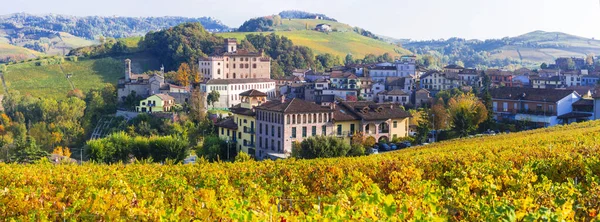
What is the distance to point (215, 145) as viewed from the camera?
50.9 metres

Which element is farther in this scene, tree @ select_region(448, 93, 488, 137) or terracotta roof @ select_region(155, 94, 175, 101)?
terracotta roof @ select_region(155, 94, 175, 101)

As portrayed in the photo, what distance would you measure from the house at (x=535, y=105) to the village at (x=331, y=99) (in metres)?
0.09

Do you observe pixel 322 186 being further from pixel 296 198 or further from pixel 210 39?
pixel 210 39

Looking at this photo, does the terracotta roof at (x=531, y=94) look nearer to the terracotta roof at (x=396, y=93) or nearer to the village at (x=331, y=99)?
the village at (x=331, y=99)

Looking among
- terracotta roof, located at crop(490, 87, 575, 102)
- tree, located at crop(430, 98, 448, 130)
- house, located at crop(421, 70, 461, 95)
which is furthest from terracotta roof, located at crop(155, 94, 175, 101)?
house, located at crop(421, 70, 461, 95)

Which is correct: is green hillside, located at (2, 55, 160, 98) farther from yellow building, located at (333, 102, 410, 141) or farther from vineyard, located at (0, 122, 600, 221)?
vineyard, located at (0, 122, 600, 221)

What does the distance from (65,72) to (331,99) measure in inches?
1895

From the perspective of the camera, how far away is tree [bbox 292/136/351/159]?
4319 cm

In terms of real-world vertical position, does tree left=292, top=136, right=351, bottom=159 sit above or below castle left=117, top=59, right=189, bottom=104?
below

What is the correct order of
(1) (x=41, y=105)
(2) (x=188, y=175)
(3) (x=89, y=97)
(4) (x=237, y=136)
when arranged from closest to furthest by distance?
1. (2) (x=188, y=175)
2. (4) (x=237, y=136)
3. (1) (x=41, y=105)
4. (3) (x=89, y=97)

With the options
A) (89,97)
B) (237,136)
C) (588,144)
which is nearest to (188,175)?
(588,144)

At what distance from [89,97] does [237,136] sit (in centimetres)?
3530

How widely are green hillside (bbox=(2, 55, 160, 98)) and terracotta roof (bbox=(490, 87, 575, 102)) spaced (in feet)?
179

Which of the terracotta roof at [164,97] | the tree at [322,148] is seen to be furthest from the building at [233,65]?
the tree at [322,148]
